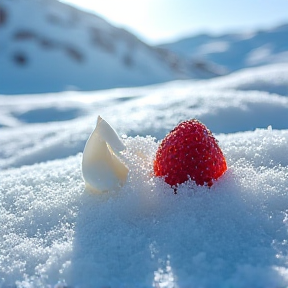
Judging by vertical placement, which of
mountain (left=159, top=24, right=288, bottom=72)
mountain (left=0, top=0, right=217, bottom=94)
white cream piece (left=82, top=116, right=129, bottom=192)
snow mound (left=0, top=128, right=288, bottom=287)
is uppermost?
mountain (left=159, top=24, right=288, bottom=72)

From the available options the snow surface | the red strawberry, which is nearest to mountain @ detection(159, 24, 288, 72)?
the snow surface

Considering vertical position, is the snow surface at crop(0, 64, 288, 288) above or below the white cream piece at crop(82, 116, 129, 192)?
below

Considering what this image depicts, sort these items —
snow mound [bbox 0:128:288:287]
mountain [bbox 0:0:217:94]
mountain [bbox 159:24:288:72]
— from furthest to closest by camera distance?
1. mountain [bbox 159:24:288:72]
2. mountain [bbox 0:0:217:94]
3. snow mound [bbox 0:128:288:287]

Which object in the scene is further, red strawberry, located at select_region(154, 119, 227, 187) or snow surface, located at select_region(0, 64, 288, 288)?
red strawberry, located at select_region(154, 119, 227, 187)

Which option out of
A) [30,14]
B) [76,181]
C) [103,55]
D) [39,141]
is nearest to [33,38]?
[30,14]

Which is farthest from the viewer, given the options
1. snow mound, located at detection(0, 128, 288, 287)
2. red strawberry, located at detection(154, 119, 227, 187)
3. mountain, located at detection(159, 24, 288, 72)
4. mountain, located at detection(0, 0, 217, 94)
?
mountain, located at detection(159, 24, 288, 72)

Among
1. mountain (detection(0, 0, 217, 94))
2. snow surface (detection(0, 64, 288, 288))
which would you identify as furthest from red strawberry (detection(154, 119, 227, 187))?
mountain (detection(0, 0, 217, 94))

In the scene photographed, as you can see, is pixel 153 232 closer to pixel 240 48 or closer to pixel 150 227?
pixel 150 227

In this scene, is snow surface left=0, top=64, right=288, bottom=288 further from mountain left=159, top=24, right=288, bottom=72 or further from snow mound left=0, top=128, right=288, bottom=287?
mountain left=159, top=24, right=288, bottom=72
